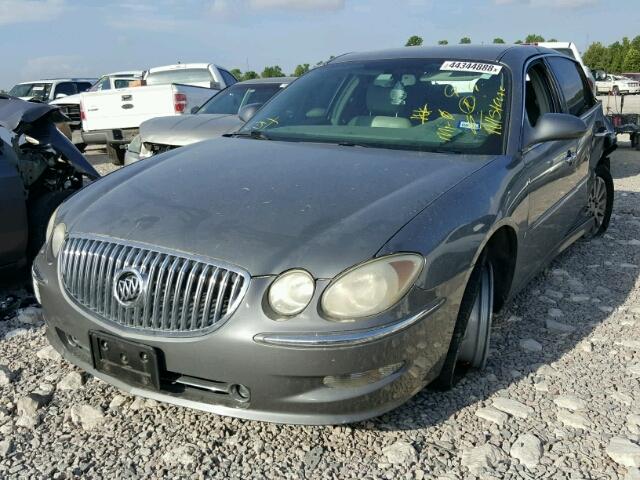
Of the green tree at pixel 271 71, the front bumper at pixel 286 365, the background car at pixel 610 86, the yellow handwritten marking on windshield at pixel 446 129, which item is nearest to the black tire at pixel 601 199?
the yellow handwritten marking on windshield at pixel 446 129

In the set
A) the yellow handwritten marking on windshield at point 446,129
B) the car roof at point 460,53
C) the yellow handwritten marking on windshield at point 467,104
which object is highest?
the car roof at point 460,53

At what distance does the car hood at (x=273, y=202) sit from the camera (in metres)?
2.29

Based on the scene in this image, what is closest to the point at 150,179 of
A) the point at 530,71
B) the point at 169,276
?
the point at 169,276

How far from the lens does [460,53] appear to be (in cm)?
380

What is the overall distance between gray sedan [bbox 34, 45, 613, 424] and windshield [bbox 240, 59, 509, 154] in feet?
0.04

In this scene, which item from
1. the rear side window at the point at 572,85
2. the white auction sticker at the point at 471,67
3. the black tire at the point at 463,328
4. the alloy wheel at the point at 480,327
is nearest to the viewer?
the black tire at the point at 463,328

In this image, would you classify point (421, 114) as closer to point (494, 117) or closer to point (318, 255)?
point (494, 117)

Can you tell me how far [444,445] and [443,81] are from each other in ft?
6.69

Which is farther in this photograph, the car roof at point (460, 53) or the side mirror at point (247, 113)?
the side mirror at point (247, 113)

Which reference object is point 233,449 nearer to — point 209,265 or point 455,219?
point 209,265

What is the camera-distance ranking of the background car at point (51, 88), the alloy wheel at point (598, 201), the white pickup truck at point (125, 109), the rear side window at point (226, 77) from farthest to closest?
the background car at point (51, 88), the rear side window at point (226, 77), the white pickup truck at point (125, 109), the alloy wheel at point (598, 201)

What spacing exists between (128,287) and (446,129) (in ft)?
6.11

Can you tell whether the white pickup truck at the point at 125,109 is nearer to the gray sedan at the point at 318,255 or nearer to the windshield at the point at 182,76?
the windshield at the point at 182,76

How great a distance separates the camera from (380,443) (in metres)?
2.50
